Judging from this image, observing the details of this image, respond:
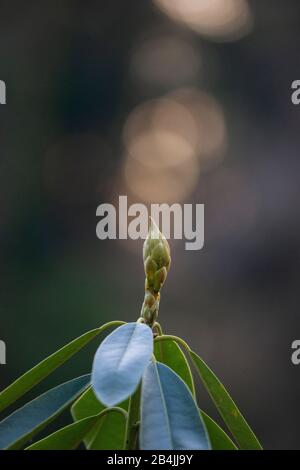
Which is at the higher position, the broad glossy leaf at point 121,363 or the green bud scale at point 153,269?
the green bud scale at point 153,269

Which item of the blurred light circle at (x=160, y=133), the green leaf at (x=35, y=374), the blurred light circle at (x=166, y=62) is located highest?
the blurred light circle at (x=166, y=62)

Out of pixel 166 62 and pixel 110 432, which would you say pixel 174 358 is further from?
pixel 166 62

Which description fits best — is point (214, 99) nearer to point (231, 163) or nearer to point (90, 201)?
point (231, 163)

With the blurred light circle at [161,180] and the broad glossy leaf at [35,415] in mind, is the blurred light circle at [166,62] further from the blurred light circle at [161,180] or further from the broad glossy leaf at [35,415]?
the broad glossy leaf at [35,415]

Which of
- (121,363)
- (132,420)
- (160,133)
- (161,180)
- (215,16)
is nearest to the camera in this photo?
(121,363)

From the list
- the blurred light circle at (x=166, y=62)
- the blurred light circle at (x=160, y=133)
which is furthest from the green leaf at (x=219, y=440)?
the blurred light circle at (x=166, y=62)

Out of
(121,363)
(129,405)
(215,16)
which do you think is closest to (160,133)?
(215,16)

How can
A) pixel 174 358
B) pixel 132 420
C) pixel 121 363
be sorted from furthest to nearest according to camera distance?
pixel 174 358 < pixel 132 420 < pixel 121 363
